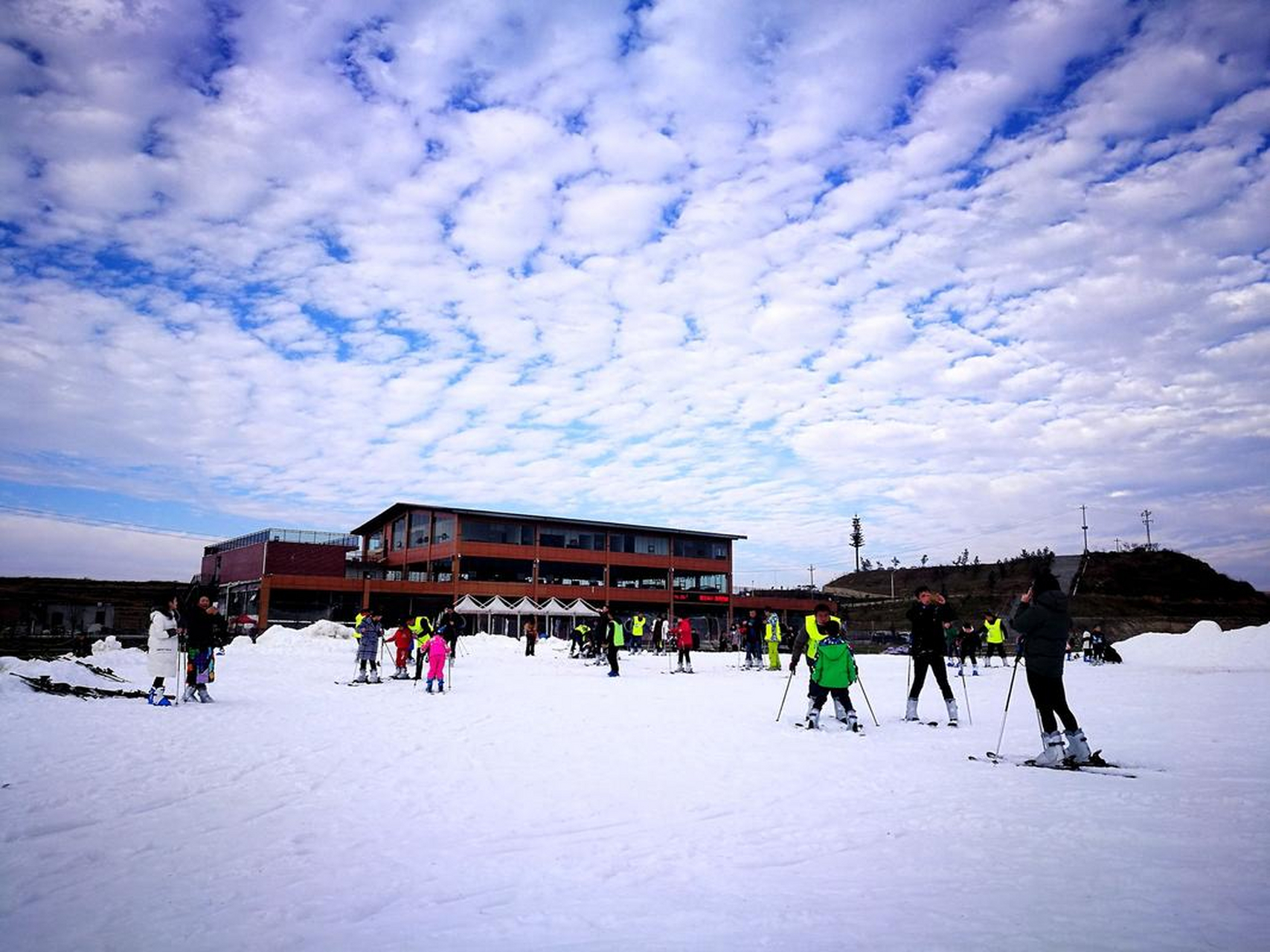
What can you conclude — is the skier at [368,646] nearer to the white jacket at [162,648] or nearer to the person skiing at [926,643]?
the white jacket at [162,648]

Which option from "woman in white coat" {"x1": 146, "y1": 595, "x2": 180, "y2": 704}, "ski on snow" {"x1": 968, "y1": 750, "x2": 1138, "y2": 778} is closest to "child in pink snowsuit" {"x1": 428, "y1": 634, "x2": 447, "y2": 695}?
"woman in white coat" {"x1": 146, "y1": 595, "x2": 180, "y2": 704}

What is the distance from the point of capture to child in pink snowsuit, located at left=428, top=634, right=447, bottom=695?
1678cm

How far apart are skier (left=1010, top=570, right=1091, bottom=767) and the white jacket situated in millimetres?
12829

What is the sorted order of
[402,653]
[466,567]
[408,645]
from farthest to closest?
[466,567] → [408,645] → [402,653]

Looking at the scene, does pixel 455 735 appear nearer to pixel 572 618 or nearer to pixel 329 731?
pixel 329 731

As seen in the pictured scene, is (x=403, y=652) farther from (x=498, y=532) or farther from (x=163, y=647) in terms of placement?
(x=498, y=532)

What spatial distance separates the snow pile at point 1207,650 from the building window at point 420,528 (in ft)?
162

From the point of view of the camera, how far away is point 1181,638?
31688 millimetres

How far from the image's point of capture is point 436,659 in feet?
55.5

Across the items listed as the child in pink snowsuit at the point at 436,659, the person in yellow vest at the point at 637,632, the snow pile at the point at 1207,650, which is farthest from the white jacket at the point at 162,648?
the snow pile at the point at 1207,650

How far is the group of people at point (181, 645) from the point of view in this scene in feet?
43.9

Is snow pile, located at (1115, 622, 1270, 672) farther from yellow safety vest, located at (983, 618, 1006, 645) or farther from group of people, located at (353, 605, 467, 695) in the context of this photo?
group of people, located at (353, 605, 467, 695)

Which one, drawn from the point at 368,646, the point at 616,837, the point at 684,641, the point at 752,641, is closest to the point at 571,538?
the point at 752,641

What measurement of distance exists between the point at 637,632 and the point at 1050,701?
31094mm
